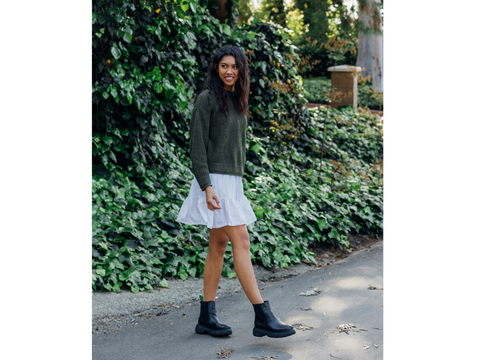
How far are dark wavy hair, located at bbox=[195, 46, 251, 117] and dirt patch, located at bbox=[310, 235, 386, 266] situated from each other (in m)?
2.74

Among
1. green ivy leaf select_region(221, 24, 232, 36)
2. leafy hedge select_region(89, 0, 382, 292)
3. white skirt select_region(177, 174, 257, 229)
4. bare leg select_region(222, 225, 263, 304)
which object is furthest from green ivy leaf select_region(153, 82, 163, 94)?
bare leg select_region(222, 225, 263, 304)

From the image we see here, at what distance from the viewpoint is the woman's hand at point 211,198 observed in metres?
3.04

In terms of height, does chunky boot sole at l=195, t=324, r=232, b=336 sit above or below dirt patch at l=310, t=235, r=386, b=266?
below

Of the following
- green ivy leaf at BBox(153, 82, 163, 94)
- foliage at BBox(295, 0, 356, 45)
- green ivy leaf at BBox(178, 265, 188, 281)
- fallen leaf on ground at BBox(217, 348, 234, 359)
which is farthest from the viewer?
foliage at BBox(295, 0, 356, 45)

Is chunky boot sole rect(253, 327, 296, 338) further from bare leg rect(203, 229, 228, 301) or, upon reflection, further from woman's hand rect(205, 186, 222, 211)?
woman's hand rect(205, 186, 222, 211)

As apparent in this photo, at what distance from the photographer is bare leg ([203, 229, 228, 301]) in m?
3.31

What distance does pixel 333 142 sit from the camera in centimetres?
1031

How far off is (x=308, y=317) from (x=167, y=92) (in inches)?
149

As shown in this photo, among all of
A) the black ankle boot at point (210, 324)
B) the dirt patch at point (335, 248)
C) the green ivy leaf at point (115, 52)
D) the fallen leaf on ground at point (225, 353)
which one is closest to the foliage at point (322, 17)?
the dirt patch at point (335, 248)

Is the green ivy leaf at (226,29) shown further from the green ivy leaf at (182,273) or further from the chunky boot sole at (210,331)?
the chunky boot sole at (210,331)

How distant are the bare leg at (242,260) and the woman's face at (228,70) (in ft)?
3.30
